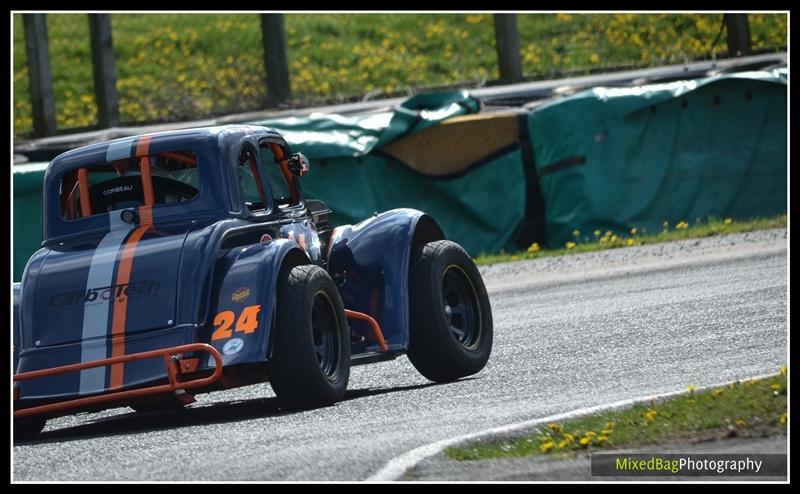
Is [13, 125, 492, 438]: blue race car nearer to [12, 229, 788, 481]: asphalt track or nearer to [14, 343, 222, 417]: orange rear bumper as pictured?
[14, 343, 222, 417]: orange rear bumper

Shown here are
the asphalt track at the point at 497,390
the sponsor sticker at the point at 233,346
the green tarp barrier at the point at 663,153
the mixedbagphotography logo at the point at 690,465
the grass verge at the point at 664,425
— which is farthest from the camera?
the green tarp barrier at the point at 663,153

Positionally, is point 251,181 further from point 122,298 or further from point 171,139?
point 122,298

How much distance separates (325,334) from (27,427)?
5.60 feet

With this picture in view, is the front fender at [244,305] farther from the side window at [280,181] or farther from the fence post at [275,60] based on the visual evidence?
the fence post at [275,60]

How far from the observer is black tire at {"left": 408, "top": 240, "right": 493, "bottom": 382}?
8.77 meters

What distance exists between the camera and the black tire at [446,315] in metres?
8.77

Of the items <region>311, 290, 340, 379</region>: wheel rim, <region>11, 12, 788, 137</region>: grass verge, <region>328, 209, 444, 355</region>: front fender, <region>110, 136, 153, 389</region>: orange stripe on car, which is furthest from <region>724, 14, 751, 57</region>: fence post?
<region>110, 136, 153, 389</region>: orange stripe on car

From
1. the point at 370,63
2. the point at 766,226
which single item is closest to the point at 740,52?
the point at 766,226

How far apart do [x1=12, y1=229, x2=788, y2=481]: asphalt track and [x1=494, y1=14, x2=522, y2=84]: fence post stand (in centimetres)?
669

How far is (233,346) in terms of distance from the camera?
7.52m

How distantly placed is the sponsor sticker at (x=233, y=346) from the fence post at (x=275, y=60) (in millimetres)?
12519

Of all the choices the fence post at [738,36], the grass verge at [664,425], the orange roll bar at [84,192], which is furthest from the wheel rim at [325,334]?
the fence post at [738,36]

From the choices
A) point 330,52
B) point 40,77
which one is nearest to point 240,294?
point 40,77

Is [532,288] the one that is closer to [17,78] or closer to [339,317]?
[339,317]
